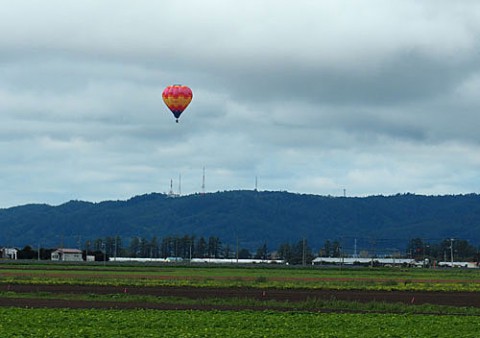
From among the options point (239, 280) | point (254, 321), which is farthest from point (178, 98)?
point (254, 321)

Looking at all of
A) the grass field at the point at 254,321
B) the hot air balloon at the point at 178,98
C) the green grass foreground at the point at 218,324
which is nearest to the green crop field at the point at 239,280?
the hot air balloon at the point at 178,98

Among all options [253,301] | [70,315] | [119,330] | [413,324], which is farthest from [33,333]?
[253,301]

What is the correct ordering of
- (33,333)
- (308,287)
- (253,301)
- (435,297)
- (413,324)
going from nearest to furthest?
(33,333) < (413,324) < (253,301) < (435,297) < (308,287)

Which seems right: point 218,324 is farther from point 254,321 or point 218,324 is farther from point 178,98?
point 178,98

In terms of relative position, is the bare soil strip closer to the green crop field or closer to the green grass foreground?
the green grass foreground

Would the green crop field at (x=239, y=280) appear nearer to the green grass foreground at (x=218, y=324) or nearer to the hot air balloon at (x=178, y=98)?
the hot air balloon at (x=178, y=98)

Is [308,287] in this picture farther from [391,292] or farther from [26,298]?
[26,298]

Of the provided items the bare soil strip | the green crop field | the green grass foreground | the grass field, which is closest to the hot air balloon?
the green crop field
